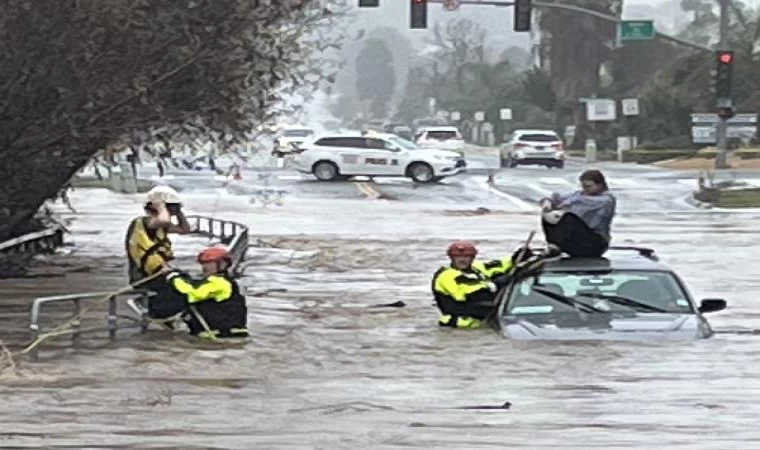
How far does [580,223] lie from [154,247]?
13.1 ft

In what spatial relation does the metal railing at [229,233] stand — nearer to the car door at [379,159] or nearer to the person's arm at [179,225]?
the person's arm at [179,225]

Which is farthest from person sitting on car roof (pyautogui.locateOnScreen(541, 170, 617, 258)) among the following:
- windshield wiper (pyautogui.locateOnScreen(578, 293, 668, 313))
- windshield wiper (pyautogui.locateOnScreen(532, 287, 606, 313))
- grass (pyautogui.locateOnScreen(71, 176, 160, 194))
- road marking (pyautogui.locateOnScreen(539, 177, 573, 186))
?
road marking (pyautogui.locateOnScreen(539, 177, 573, 186))

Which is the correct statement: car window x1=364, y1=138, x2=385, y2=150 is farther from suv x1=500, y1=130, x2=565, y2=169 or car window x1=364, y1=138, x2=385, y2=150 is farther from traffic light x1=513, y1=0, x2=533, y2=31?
suv x1=500, y1=130, x2=565, y2=169

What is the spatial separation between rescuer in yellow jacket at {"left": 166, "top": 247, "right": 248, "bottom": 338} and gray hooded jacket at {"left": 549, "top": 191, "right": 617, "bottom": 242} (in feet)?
10.3

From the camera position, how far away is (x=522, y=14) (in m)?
46.8

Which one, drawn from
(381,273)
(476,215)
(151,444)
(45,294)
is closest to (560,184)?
(476,215)

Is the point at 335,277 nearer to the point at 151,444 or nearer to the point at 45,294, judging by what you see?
the point at 45,294

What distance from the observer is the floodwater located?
1083 centimetres

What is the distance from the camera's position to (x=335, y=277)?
24406mm

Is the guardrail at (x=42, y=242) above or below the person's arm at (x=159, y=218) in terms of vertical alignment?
below

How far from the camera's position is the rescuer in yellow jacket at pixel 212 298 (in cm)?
1585

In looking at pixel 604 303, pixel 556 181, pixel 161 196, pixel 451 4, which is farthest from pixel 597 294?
pixel 556 181

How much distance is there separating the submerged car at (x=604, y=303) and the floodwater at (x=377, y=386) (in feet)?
0.89

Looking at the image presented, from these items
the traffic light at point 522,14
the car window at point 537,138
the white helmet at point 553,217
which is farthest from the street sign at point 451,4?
the white helmet at point 553,217
